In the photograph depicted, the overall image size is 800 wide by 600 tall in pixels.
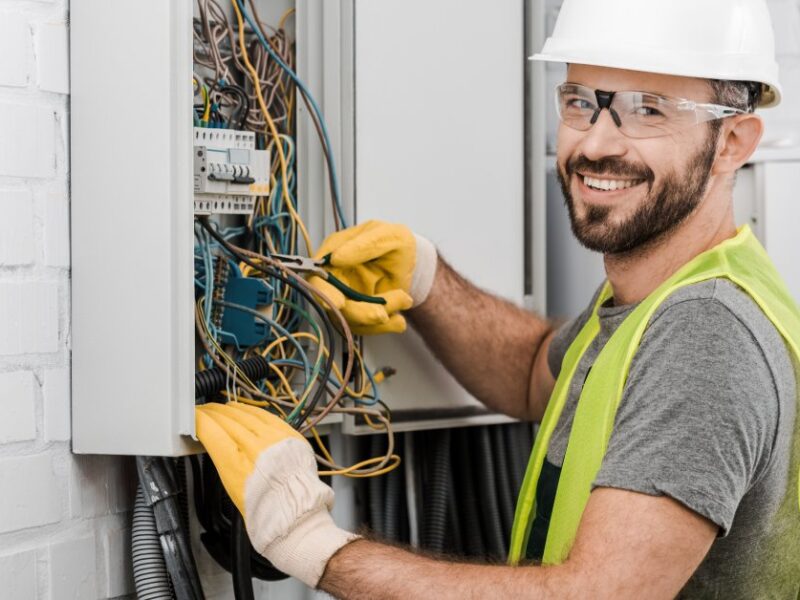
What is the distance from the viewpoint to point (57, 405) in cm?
152

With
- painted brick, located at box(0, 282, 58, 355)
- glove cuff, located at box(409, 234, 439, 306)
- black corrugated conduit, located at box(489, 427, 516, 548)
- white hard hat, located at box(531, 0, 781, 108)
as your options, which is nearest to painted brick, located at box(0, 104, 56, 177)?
painted brick, located at box(0, 282, 58, 355)

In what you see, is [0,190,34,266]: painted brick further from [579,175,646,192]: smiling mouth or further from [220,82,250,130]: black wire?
[579,175,646,192]: smiling mouth

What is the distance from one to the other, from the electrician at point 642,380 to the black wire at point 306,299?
4 cm

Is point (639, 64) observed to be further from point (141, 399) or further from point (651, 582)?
point (141, 399)

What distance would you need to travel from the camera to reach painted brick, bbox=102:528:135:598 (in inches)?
62.3

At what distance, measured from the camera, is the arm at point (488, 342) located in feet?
6.46

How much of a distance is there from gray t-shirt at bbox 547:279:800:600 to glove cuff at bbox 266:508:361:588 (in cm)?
36

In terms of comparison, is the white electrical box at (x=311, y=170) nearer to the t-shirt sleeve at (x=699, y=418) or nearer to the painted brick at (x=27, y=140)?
the painted brick at (x=27, y=140)

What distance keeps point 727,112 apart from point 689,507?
1.98ft

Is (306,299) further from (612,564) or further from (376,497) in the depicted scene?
(612,564)

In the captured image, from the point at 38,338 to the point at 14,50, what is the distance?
379mm

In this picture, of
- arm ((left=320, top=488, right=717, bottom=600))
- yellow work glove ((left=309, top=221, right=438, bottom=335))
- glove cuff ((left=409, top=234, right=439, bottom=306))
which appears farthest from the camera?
glove cuff ((left=409, top=234, right=439, bottom=306))

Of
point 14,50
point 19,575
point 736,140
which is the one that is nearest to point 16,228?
point 14,50

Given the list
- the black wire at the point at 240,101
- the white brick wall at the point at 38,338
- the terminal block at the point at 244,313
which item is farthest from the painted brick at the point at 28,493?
the black wire at the point at 240,101
